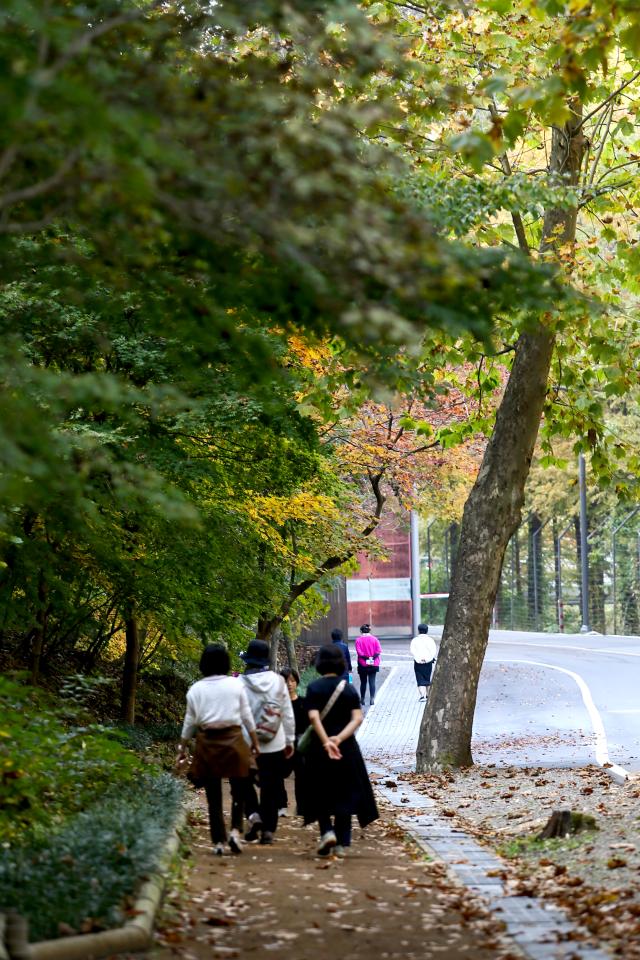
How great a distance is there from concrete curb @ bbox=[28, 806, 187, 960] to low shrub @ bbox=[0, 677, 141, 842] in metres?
1.58

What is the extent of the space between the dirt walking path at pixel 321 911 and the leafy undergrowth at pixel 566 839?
595 millimetres

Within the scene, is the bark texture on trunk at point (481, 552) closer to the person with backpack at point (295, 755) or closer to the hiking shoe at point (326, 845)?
the person with backpack at point (295, 755)

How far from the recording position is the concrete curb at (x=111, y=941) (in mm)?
5992

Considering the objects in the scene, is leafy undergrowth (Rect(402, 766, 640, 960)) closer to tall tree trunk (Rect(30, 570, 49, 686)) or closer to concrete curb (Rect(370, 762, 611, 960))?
concrete curb (Rect(370, 762, 611, 960))

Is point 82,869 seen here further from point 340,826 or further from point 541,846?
point 541,846

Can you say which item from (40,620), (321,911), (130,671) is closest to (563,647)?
(130,671)

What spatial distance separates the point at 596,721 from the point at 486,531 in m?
8.31

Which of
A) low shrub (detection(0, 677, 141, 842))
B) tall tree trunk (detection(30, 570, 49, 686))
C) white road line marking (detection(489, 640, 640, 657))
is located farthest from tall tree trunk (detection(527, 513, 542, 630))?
low shrub (detection(0, 677, 141, 842))

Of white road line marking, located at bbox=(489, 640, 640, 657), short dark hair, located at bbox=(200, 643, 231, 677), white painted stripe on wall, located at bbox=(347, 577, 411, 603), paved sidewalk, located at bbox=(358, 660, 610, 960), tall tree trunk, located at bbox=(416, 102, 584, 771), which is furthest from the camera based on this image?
white painted stripe on wall, located at bbox=(347, 577, 411, 603)

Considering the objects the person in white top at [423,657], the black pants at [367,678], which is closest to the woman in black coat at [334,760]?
the person in white top at [423,657]

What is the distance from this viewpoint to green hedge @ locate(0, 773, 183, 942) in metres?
6.57

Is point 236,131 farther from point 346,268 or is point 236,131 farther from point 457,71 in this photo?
point 457,71

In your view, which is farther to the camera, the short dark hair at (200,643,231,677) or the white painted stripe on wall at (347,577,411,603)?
the white painted stripe on wall at (347,577,411,603)

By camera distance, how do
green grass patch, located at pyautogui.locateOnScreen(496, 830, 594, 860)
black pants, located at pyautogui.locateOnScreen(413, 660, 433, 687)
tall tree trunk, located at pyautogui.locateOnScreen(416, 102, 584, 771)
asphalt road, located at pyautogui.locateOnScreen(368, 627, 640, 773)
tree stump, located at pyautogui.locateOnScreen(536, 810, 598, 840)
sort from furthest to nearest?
black pants, located at pyautogui.locateOnScreen(413, 660, 433, 687) < asphalt road, located at pyautogui.locateOnScreen(368, 627, 640, 773) < tall tree trunk, located at pyautogui.locateOnScreen(416, 102, 584, 771) < tree stump, located at pyautogui.locateOnScreen(536, 810, 598, 840) < green grass patch, located at pyautogui.locateOnScreen(496, 830, 594, 860)
